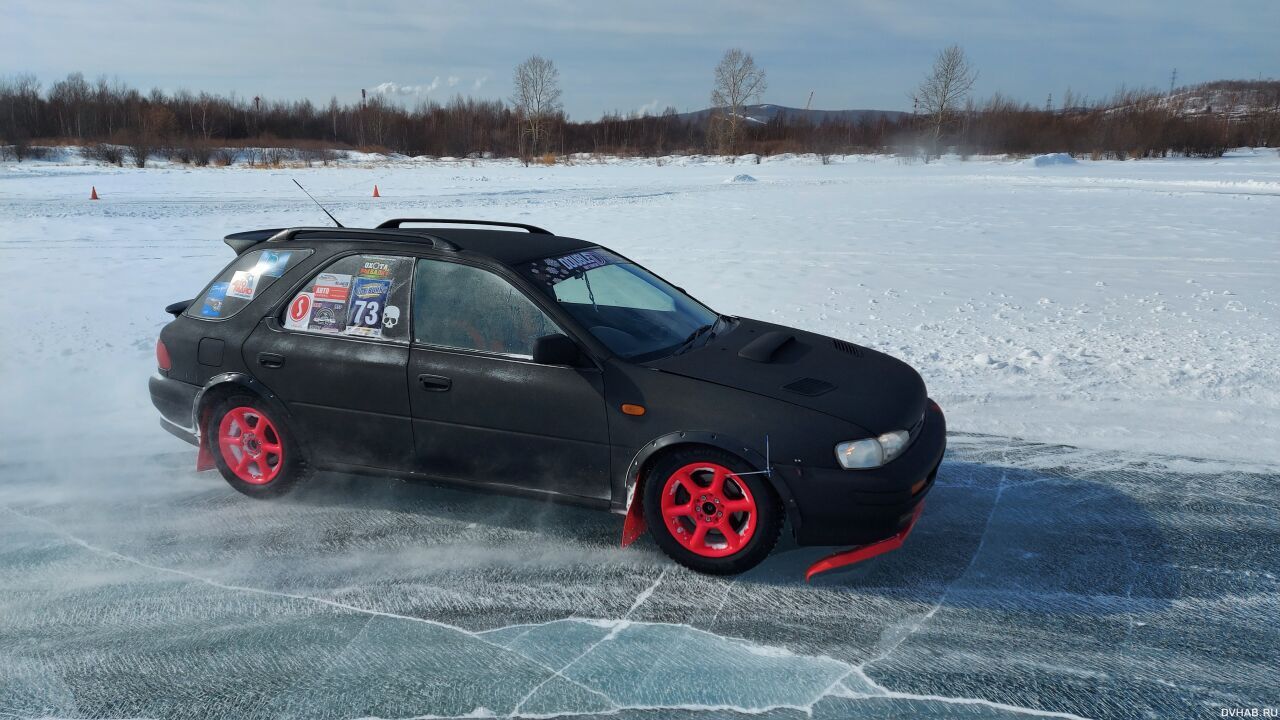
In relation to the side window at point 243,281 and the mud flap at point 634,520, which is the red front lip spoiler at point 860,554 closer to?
the mud flap at point 634,520

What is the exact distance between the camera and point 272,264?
4.61 meters

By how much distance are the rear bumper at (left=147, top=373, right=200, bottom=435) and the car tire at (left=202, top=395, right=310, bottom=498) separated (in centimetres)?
16

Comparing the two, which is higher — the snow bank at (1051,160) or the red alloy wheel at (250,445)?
the snow bank at (1051,160)

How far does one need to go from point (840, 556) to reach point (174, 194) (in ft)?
85.8

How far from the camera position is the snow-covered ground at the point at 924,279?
6113mm

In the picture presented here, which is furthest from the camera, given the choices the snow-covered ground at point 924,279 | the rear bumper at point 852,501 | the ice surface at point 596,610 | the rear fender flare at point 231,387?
the snow-covered ground at point 924,279

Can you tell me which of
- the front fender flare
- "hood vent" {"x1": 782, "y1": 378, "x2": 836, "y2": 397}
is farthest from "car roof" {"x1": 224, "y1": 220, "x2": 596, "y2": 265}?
"hood vent" {"x1": 782, "y1": 378, "x2": 836, "y2": 397}

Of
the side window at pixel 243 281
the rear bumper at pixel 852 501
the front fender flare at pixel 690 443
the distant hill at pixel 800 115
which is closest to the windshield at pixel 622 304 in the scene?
the front fender flare at pixel 690 443

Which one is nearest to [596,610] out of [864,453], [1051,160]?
[864,453]

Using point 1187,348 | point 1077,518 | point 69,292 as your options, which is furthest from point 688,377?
point 69,292

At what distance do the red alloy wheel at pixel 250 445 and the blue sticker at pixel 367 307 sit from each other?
775 mm

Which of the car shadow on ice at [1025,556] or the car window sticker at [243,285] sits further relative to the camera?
the car window sticker at [243,285]

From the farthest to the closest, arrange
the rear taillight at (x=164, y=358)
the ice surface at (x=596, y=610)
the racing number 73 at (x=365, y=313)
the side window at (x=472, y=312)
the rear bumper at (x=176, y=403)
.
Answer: the rear taillight at (x=164, y=358)
the rear bumper at (x=176, y=403)
the racing number 73 at (x=365, y=313)
the side window at (x=472, y=312)
the ice surface at (x=596, y=610)

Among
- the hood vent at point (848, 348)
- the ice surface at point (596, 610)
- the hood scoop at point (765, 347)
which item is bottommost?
the ice surface at point (596, 610)
